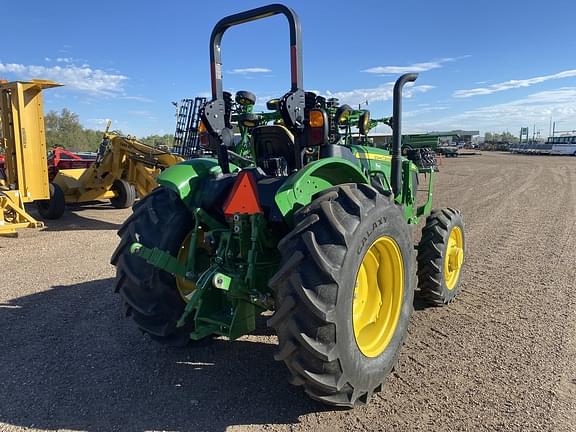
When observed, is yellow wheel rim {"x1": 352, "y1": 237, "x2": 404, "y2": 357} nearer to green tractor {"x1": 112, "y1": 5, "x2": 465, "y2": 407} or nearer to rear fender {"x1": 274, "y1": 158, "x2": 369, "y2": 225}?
green tractor {"x1": 112, "y1": 5, "x2": 465, "y2": 407}

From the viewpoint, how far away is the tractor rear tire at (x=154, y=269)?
128 inches

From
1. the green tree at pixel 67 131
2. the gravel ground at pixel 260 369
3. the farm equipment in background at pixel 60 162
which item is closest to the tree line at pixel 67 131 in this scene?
the green tree at pixel 67 131

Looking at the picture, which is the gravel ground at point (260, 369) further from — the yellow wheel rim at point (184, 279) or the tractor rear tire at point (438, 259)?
the yellow wheel rim at point (184, 279)

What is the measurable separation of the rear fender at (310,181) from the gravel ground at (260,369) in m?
1.28

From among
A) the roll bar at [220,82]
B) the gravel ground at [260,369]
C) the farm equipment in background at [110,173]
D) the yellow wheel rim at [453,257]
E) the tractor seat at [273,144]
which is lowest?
the gravel ground at [260,369]

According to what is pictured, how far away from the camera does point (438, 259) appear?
4395 mm

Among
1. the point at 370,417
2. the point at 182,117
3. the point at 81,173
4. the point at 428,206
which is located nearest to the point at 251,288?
the point at 370,417

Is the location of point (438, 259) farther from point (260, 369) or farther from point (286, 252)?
point (286, 252)

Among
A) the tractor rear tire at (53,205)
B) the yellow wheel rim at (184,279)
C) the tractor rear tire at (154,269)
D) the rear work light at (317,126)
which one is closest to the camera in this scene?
the rear work light at (317,126)

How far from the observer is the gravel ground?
9.05 feet

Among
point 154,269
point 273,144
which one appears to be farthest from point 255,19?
point 154,269

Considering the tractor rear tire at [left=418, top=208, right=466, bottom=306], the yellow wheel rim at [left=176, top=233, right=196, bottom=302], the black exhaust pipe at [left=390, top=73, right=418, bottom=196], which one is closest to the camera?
the yellow wheel rim at [left=176, top=233, right=196, bottom=302]

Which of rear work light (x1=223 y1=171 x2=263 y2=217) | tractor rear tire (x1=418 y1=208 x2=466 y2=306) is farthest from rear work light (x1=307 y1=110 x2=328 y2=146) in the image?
tractor rear tire (x1=418 y1=208 x2=466 y2=306)

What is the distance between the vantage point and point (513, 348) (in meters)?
3.62
